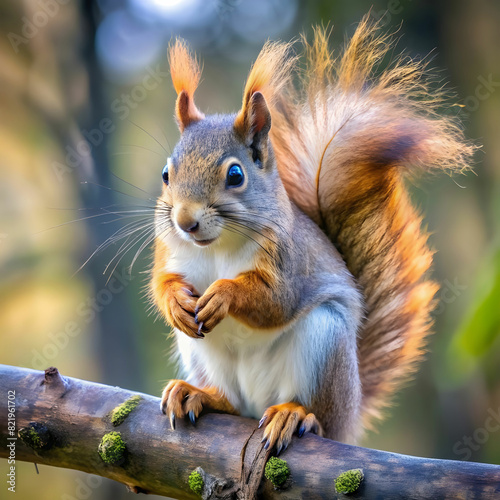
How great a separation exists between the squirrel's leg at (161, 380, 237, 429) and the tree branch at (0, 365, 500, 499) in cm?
3

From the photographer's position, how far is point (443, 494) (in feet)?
3.71

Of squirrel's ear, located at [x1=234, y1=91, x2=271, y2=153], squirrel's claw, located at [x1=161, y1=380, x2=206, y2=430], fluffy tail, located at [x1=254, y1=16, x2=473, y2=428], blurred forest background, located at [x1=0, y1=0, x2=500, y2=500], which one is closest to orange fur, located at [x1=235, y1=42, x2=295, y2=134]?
squirrel's ear, located at [x1=234, y1=91, x2=271, y2=153]

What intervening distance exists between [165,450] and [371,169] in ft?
3.57

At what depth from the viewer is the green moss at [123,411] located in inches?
58.9

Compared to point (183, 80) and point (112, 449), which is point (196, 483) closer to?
point (112, 449)

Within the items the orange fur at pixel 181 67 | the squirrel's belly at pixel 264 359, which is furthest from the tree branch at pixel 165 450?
the orange fur at pixel 181 67

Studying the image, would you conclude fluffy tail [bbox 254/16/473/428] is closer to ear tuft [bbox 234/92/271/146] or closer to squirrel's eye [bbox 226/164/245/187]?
ear tuft [bbox 234/92/271/146]

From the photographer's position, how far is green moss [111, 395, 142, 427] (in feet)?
4.91

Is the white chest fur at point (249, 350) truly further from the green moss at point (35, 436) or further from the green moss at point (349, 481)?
the green moss at point (35, 436)

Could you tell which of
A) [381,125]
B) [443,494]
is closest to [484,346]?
[443,494]

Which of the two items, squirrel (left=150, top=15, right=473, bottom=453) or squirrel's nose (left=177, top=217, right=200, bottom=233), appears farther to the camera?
squirrel (left=150, top=15, right=473, bottom=453)

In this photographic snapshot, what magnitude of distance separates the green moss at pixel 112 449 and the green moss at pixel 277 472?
1.32 feet

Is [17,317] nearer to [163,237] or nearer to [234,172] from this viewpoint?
[163,237]

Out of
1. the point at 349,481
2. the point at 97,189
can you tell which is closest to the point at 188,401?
the point at 349,481
